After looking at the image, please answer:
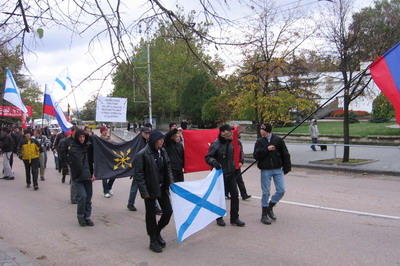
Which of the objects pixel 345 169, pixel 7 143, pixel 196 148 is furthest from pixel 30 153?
pixel 345 169

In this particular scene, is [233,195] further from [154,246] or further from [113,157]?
[113,157]

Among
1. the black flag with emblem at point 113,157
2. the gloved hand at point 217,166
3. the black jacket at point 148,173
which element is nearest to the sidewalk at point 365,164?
the gloved hand at point 217,166

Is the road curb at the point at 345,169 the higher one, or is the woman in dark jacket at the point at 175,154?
the woman in dark jacket at the point at 175,154

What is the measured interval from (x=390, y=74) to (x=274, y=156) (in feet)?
7.27

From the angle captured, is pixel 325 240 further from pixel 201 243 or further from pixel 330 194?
pixel 330 194

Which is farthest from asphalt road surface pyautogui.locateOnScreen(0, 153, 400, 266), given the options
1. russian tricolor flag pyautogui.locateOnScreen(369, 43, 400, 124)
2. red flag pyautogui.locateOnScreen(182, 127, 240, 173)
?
russian tricolor flag pyautogui.locateOnScreen(369, 43, 400, 124)

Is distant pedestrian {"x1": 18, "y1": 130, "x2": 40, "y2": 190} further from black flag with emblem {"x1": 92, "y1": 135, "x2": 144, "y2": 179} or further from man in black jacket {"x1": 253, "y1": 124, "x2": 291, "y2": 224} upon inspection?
man in black jacket {"x1": 253, "y1": 124, "x2": 291, "y2": 224}

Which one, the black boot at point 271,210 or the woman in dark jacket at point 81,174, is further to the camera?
the woman in dark jacket at point 81,174

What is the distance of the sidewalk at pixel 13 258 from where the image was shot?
15.3ft

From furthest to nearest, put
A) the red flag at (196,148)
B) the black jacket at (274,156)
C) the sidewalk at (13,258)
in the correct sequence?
the red flag at (196,148)
the black jacket at (274,156)
the sidewalk at (13,258)

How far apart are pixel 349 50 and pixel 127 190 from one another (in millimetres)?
9837

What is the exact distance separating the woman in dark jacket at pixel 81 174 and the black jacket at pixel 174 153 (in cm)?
153

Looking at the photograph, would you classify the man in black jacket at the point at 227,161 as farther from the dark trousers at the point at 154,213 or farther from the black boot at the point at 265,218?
the dark trousers at the point at 154,213

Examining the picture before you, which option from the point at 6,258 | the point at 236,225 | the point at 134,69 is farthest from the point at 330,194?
the point at 6,258
